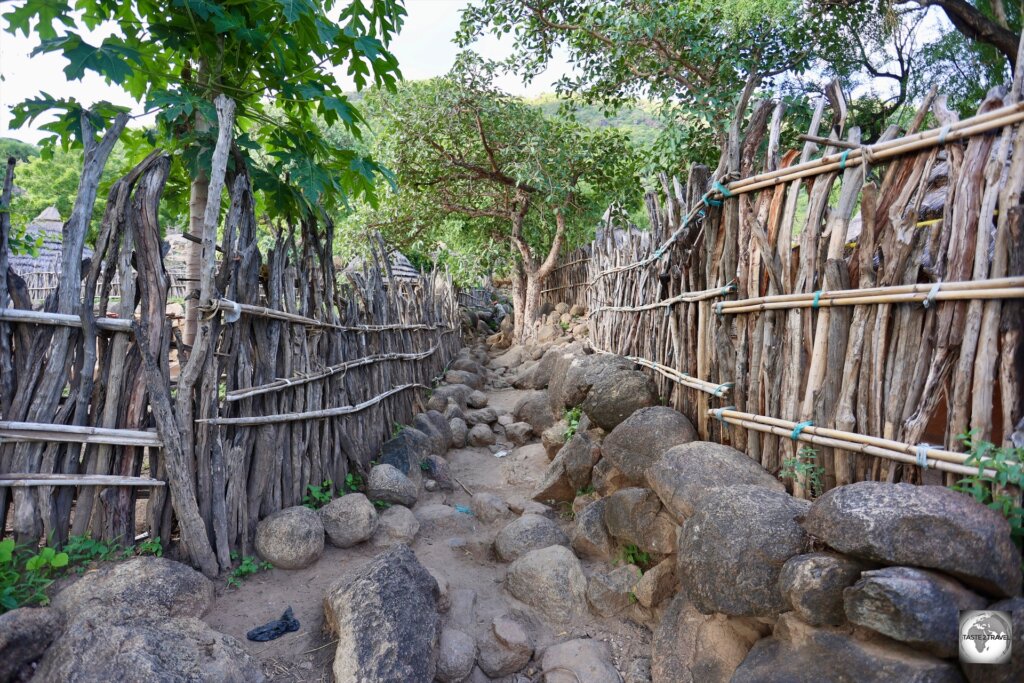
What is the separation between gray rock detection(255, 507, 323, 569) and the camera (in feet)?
10.8

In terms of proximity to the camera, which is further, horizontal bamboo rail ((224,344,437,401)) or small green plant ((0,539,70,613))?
horizontal bamboo rail ((224,344,437,401))

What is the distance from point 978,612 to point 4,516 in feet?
13.3

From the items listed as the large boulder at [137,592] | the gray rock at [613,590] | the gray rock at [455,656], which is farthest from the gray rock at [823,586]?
the large boulder at [137,592]

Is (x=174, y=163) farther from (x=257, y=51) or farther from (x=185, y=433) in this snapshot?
(x=185, y=433)

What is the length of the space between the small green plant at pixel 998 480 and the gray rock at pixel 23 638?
3.67 m

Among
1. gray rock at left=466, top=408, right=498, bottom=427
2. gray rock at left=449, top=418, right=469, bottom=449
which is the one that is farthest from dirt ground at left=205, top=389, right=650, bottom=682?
gray rock at left=466, top=408, right=498, bottom=427

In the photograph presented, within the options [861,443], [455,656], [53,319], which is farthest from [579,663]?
[53,319]

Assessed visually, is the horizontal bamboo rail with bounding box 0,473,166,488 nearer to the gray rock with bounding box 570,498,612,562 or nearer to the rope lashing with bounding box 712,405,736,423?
the gray rock with bounding box 570,498,612,562

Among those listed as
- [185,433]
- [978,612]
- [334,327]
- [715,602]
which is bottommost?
[715,602]

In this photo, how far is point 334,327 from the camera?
4.39m

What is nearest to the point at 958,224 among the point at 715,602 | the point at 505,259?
the point at 715,602

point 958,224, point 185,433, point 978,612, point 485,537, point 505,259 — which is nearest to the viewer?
point 978,612

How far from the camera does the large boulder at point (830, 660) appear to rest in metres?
1.71

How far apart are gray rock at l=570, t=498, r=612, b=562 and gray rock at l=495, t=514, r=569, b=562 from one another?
0.11 m
